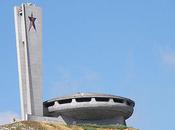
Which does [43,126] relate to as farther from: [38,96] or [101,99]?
[101,99]

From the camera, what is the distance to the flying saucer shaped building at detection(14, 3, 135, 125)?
82.6 meters

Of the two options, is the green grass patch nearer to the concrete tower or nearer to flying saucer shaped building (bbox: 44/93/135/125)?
flying saucer shaped building (bbox: 44/93/135/125)

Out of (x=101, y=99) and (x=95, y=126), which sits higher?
(x=101, y=99)

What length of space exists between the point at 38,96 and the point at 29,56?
502cm

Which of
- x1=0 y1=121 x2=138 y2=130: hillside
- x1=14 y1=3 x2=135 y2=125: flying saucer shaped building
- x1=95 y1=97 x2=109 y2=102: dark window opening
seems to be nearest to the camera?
x1=0 y1=121 x2=138 y2=130: hillside

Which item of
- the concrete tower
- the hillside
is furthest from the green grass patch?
the concrete tower

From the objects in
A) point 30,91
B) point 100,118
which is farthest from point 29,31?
point 100,118

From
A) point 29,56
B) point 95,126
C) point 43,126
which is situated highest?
point 29,56

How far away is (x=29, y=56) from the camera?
83500mm

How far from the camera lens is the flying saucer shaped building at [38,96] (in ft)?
271

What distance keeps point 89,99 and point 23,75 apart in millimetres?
8663

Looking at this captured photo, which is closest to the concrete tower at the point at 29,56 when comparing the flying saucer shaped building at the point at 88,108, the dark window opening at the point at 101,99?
the flying saucer shaped building at the point at 88,108

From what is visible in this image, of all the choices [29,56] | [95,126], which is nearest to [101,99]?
[95,126]

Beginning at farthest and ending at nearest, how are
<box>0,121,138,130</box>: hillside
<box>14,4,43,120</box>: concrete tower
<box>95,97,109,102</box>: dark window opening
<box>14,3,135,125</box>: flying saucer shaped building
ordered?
<box>95,97,109,102</box>: dark window opening
<box>14,3,135,125</box>: flying saucer shaped building
<box>14,4,43,120</box>: concrete tower
<box>0,121,138,130</box>: hillside
